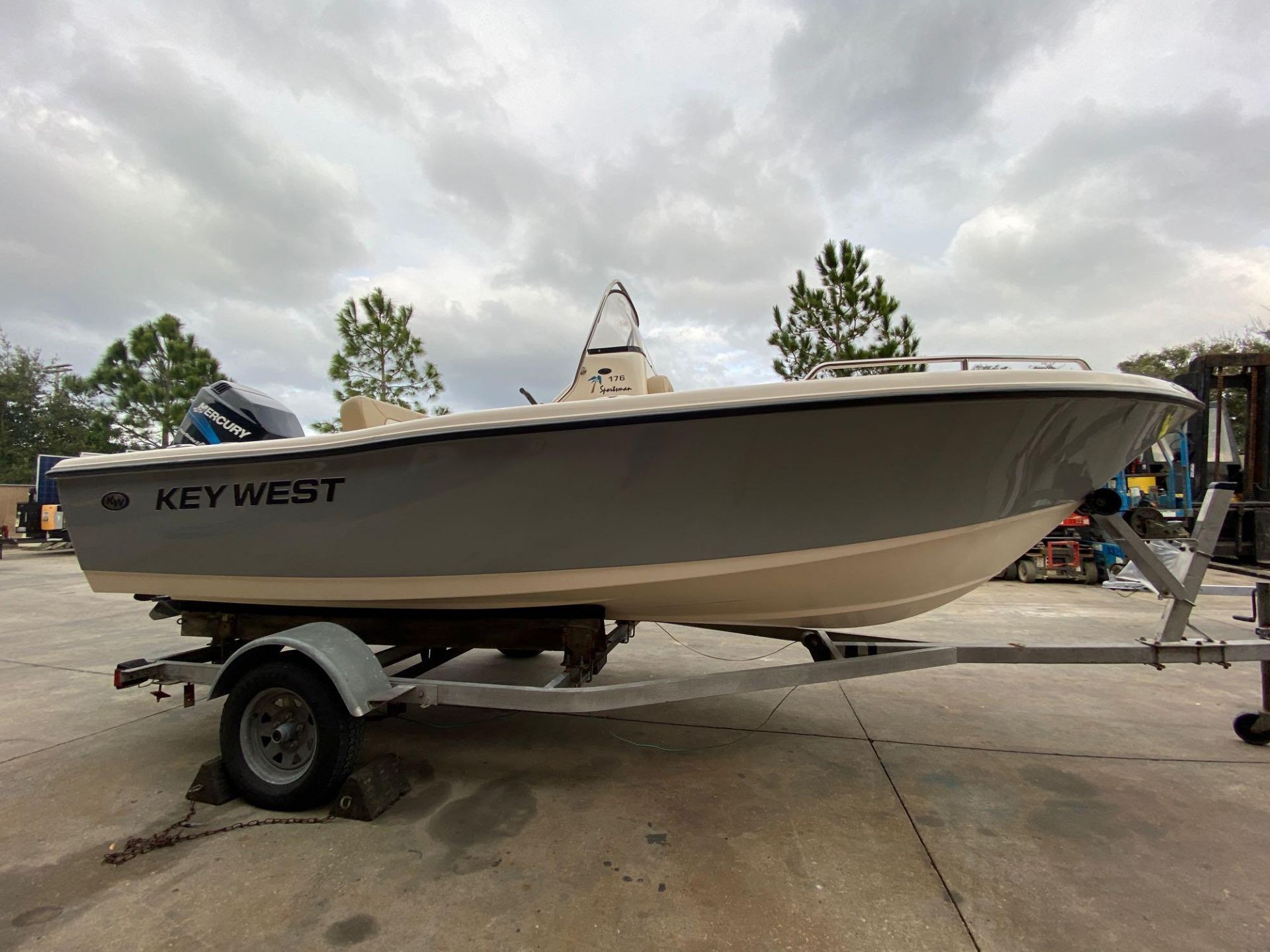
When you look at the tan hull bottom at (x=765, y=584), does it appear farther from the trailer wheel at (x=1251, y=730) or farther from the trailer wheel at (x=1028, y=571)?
the trailer wheel at (x=1028, y=571)

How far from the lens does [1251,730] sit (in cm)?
260

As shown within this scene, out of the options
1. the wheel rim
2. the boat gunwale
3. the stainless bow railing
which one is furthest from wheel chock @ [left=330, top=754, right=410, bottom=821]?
the stainless bow railing

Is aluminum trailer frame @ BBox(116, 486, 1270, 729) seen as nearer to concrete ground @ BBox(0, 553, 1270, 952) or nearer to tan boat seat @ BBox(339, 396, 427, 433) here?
concrete ground @ BBox(0, 553, 1270, 952)

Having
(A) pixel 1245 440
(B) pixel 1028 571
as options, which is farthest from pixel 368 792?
(A) pixel 1245 440

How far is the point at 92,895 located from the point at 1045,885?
9.04ft

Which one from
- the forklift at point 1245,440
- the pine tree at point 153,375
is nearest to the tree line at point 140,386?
the pine tree at point 153,375

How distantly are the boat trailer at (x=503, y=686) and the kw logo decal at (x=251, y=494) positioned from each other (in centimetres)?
53

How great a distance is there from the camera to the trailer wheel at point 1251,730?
8.48 ft

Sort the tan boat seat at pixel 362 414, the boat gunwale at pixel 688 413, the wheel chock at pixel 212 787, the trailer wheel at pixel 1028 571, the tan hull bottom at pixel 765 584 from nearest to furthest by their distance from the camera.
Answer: the boat gunwale at pixel 688 413 < the tan hull bottom at pixel 765 584 < the wheel chock at pixel 212 787 < the tan boat seat at pixel 362 414 < the trailer wheel at pixel 1028 571

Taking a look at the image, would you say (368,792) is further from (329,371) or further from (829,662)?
(329,371)

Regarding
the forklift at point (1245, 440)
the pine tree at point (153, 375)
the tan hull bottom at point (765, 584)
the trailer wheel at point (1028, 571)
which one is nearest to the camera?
the tan hull bottom at point (765, 584)

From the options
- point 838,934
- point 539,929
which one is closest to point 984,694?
point 838,934

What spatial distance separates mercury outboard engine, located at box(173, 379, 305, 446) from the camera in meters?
2.79

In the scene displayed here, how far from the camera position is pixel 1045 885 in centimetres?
170
